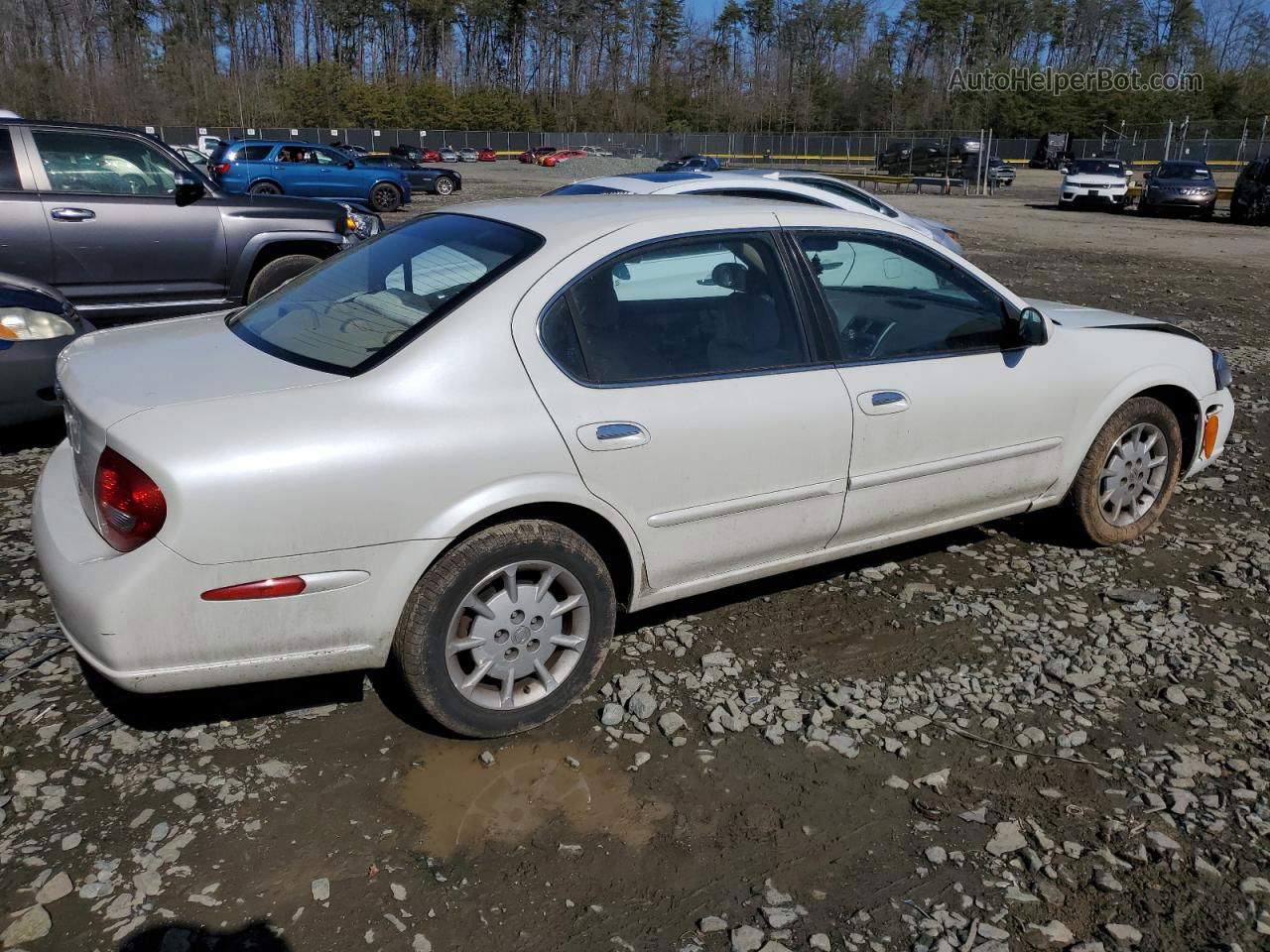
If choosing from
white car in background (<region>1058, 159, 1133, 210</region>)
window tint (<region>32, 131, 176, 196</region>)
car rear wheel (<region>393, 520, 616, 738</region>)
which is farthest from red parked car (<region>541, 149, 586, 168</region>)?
car rear wheel (<region>393, 520, 616, 738</region>)

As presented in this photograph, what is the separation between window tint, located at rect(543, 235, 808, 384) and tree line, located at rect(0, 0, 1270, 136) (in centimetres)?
6921

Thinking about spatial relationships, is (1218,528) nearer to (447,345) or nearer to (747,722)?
(747,722)

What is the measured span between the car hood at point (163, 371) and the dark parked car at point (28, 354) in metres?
2.09

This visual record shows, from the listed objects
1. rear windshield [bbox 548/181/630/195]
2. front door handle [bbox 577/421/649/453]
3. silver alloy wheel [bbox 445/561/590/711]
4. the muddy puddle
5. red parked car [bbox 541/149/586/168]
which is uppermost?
red parked car [bbox 541/149/586/168]

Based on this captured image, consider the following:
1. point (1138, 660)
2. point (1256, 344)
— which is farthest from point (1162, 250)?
point (1138, 660)

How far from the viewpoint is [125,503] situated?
2.75 m

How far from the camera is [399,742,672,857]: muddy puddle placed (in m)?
2.86

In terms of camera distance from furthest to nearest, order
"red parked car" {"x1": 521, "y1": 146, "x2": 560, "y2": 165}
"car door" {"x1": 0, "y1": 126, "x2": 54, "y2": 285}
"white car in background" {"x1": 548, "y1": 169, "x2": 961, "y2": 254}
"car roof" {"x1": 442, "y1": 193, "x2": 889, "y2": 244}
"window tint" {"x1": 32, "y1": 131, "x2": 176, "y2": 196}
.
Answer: "red parked car" {"x1": 521, "y1": 146, "x2": 560, "y2": 165} → "white car in background" {"x1": 548, "y1": 169, "x2": 961, "y2": 254} → "window tint" {"x1": 32, "y1": 131, "x2": 176, "y2": 196} → "car door" {"x1": 0, "y1": 126, "x2": 54, "y2": 285} → "car roof" {"x1": 442, "y1": 193, "x2": 889, "y2": 244}

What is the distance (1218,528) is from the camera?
5137 mm

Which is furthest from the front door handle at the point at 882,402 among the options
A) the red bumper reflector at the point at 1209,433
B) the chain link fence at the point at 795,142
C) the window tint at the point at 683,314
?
the chain link fence at the point at 795,142

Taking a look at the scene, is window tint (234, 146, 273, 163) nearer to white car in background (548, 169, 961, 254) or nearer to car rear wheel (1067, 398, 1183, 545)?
white car in background (548, 169, 961, 254)

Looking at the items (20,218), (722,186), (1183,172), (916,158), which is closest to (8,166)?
(20,218)

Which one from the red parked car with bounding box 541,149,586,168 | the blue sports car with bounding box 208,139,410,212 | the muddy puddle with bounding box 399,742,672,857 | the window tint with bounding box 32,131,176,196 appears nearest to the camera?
the muddy puddle with bounding box 399,742,672,857

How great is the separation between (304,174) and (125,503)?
2395 cm
